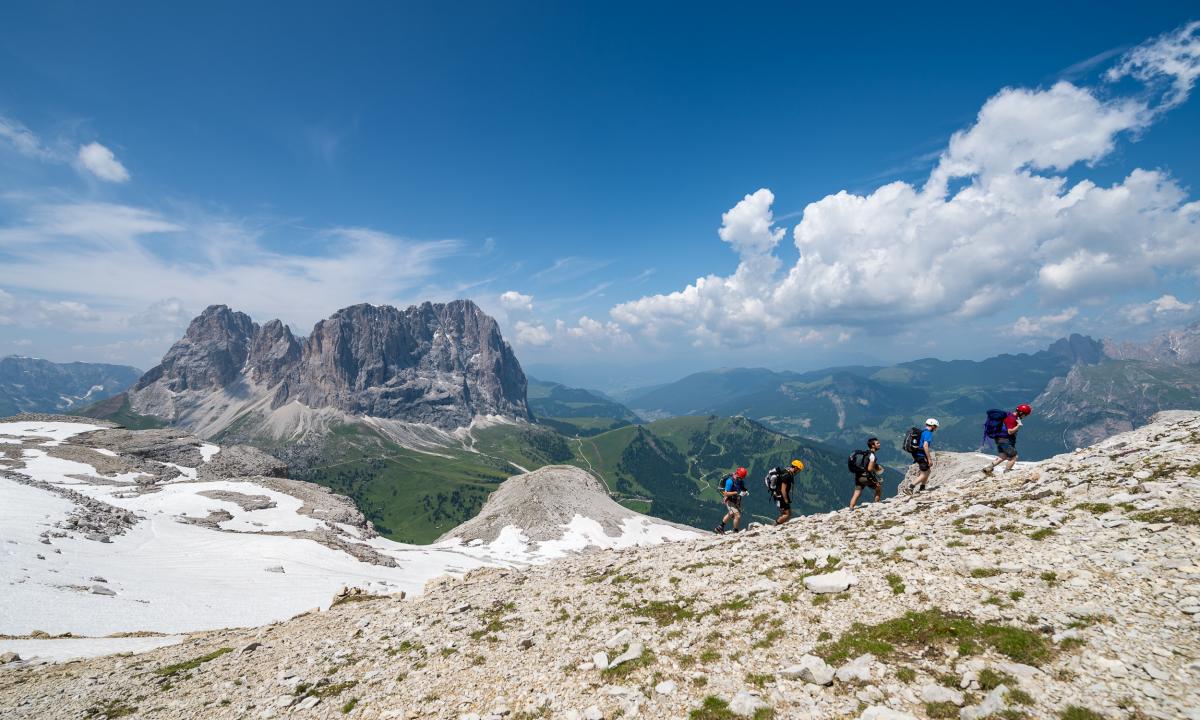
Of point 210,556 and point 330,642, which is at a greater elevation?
point 330,642

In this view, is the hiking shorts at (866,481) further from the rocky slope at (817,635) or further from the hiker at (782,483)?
the hiker at (782,483)

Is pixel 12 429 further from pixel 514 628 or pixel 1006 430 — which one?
pixel 1006 430

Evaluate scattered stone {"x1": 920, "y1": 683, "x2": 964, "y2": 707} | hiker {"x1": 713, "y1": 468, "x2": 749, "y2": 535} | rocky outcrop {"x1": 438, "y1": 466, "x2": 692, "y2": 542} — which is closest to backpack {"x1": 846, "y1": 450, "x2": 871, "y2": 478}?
hiker {"x1": 713, "y1": 468, "x2": 749, "y2": 535}

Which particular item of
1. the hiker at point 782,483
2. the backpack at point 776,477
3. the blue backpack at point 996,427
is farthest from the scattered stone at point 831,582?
the blue backpack at point 996,427

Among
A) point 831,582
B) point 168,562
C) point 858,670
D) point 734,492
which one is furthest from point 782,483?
point 168,562

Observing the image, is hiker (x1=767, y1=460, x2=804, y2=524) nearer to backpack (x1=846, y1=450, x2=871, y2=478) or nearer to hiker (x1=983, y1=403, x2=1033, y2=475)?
backpack (x1=846, y1=450, x2=871, y2=478)

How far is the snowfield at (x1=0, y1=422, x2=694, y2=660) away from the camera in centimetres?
3303

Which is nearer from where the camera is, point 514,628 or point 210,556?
point 514,628

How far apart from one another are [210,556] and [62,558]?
13.7m

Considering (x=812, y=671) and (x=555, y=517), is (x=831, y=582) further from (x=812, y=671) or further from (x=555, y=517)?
(x=555, y=517)

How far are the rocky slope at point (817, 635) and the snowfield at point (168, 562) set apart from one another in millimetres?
12793

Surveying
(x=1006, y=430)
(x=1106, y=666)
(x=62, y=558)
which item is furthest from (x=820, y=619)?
(x=62, y=558)

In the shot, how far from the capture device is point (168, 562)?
165ft

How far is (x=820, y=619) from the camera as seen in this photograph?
14.3 m
